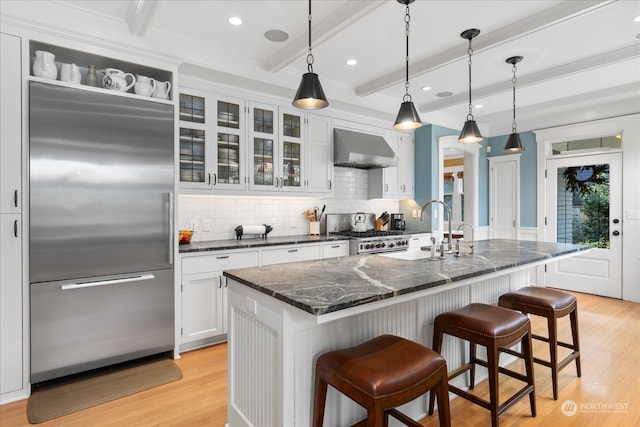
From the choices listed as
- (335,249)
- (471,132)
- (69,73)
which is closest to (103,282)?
(69,73)

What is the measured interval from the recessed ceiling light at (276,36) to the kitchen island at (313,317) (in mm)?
1996

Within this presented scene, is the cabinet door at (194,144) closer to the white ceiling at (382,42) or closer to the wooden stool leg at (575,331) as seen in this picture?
the white ceiling at (382,42)

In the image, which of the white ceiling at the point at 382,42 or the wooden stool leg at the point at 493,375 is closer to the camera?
the wooden stool leg at the point at 493,375

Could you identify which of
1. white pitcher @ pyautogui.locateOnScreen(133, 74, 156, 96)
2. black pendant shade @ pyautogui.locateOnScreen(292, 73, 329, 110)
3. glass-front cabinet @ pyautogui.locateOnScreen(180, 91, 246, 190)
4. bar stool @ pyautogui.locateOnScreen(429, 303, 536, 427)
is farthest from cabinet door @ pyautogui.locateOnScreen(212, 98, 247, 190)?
bar stool @ pyautogui.locateOnScreen(429, 303, 536, 427)

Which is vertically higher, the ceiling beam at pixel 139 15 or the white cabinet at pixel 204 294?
the ceiling beam at pixel 139 15

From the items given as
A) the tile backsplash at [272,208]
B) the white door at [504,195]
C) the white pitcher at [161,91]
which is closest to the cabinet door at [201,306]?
the tile backsplash at [272,208]

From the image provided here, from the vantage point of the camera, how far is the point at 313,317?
1.47 metres

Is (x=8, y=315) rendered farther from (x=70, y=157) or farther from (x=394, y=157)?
(x=394, y=157)

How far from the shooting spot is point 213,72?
131 inches

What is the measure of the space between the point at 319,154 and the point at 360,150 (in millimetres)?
543

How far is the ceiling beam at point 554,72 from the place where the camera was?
330cm

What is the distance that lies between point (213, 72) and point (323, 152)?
166cm

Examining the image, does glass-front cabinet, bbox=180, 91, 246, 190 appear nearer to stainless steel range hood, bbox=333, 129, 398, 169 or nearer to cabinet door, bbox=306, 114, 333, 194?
cabinet door, bbox=306, 114, 333, 194

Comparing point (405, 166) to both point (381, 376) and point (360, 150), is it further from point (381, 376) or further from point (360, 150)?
point (381, 376)
